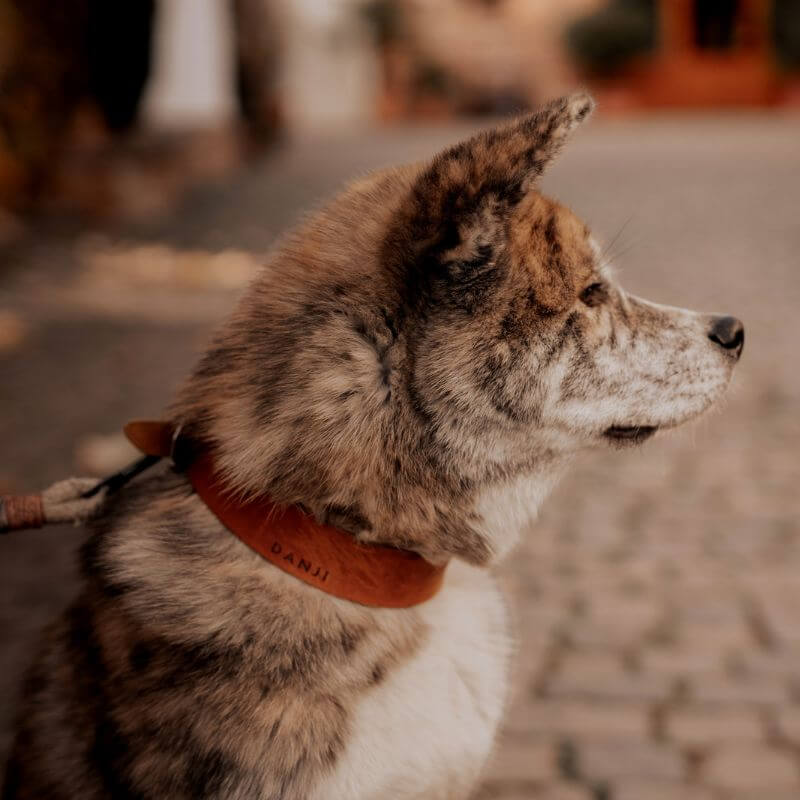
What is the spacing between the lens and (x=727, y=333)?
2.56m

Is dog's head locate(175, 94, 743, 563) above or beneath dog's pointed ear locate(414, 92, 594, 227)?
beneath

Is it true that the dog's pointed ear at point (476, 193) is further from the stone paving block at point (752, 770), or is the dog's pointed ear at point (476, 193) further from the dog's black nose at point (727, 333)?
the stone paving block at point (752, 770)

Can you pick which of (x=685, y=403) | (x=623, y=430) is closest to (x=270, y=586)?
(x=623, y=430)

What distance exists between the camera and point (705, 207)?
13711 millimetres

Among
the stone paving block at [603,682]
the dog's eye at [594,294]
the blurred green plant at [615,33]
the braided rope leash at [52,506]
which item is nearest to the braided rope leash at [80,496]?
the braided rope leash at [52,506]

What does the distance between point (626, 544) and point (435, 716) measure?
2583 mm

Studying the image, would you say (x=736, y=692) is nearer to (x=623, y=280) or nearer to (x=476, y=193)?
(x=476, y=193)

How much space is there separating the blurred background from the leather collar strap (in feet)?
1.69

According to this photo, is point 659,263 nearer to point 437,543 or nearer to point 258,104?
point 437,543

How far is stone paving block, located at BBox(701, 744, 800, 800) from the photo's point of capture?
295 centimetres

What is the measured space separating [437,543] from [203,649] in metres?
0.51

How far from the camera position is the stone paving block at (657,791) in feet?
9.55

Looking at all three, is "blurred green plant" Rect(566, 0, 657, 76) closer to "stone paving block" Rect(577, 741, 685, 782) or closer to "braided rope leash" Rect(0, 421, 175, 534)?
"stone paving block" Rect(577, 741, 685, 782)

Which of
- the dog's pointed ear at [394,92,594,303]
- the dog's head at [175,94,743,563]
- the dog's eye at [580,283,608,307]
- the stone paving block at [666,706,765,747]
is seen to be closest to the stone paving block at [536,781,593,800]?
the stone paving block at [666,706,765,747]
